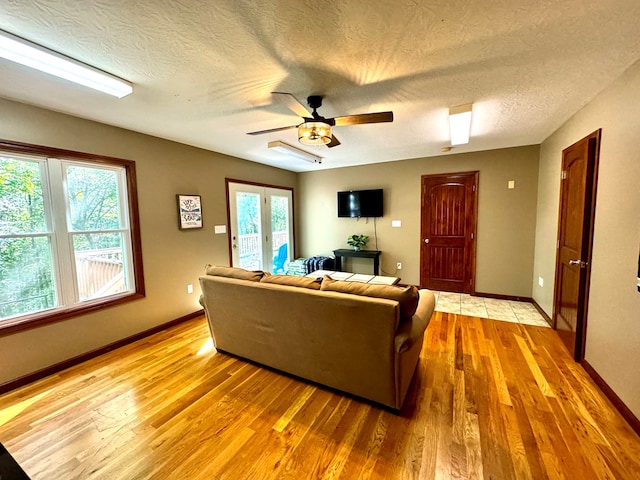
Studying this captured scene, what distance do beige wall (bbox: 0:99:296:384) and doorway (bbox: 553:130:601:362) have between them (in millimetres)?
4262

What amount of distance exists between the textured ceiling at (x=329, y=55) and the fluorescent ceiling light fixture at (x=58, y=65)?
44mm

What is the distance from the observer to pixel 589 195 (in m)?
2.29

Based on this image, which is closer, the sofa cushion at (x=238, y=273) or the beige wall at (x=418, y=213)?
the sofa cushion at (x=238, y=273)

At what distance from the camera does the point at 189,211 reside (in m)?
3.58

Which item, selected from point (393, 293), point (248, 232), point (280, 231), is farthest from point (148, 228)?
point (393, 293)

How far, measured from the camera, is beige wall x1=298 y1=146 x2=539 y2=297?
13.1ft

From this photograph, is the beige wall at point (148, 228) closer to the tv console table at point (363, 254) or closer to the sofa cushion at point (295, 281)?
the sofa cushion at point (295, 281)

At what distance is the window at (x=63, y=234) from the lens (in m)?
2.23

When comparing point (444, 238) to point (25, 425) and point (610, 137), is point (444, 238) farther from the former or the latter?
point (25, 425)

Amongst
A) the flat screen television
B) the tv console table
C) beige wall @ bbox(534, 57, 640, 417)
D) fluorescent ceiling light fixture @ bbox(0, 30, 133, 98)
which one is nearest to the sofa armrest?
beige wall @ bbox(534, 57, 640, 417)

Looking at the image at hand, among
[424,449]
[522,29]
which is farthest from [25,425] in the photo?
[522,29]

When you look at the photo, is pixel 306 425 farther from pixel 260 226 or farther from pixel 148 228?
pixel 260 226

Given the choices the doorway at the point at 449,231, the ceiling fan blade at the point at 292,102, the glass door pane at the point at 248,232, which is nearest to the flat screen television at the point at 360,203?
the doorway at the point at 449,231

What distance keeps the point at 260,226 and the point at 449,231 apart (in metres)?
3.36
